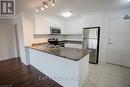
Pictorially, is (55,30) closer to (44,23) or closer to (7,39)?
(44,23)

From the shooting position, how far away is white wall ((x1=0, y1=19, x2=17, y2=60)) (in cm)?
417

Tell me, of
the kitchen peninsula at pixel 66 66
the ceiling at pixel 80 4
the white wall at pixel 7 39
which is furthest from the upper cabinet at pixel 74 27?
the white wall at pixel 7 39

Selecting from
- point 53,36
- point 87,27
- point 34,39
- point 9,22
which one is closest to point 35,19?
point 34,39

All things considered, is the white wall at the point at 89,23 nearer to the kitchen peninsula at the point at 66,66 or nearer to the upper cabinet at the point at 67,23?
the upper cabinet at the point at 67,23

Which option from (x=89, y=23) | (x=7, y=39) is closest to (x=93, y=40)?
(x=89, y=23)

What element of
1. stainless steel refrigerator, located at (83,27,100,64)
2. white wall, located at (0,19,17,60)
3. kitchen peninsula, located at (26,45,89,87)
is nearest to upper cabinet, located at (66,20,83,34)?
stainless steel refrigerator, located at (83,27,100,64)

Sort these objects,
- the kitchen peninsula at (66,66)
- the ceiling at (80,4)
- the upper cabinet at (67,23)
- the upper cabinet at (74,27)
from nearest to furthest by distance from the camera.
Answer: the kitchen peninsula at (66,66), the ceiling at (80,4), the upper cabinet at (67,23), the upper cabinet at (74,27)

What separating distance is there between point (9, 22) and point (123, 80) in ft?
17.7

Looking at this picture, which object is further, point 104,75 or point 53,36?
point 53,36

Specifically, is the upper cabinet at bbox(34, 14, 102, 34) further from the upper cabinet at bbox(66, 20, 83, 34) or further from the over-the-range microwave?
the over-the-range microwave

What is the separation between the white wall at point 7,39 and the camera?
4168 mm

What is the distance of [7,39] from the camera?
4379 millimetres

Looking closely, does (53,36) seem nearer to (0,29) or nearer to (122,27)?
(0,29)

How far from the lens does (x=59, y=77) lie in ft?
7.19
